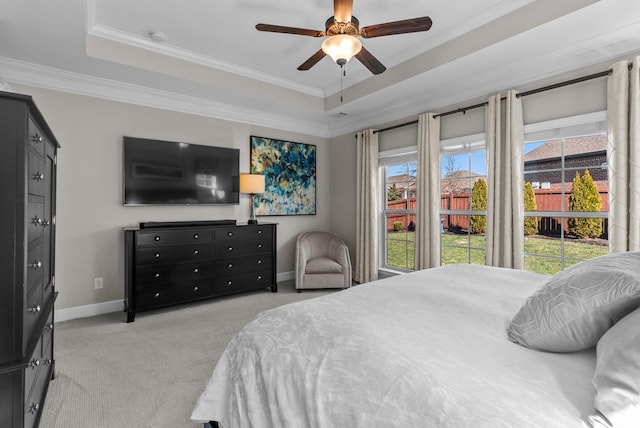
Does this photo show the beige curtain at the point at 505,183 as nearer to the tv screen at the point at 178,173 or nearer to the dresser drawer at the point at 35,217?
the tv screen at the point at 178,173

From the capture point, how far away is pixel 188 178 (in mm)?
4078

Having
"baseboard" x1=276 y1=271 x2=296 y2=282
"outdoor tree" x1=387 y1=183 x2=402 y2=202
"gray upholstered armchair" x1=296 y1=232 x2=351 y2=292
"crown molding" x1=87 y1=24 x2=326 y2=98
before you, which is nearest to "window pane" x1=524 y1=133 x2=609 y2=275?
"outdoor tree" x1=387 y1=183 x2=402 y2=202

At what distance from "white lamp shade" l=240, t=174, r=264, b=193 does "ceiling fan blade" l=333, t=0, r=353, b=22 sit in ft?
8.25

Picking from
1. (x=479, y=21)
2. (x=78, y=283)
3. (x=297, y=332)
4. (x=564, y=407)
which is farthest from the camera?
(x=78, y=283)

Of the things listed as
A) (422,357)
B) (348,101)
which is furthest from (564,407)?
(348,101)

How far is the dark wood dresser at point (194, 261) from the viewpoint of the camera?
3.38 m

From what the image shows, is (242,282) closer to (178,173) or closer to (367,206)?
(178,173)

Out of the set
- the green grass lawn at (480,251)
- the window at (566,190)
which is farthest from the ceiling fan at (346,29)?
the green grass lawn at (480,251)

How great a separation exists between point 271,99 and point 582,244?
3.71 meters

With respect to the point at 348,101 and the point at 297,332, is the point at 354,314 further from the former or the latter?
the point at 348,101

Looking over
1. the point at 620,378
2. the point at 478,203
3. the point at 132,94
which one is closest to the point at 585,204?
the point at 478,203

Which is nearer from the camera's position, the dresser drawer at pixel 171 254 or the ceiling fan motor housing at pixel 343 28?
the ceiling fan motor housing at pixel 343 28

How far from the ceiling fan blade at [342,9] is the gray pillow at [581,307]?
1918mm

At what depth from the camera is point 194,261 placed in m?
3.73
